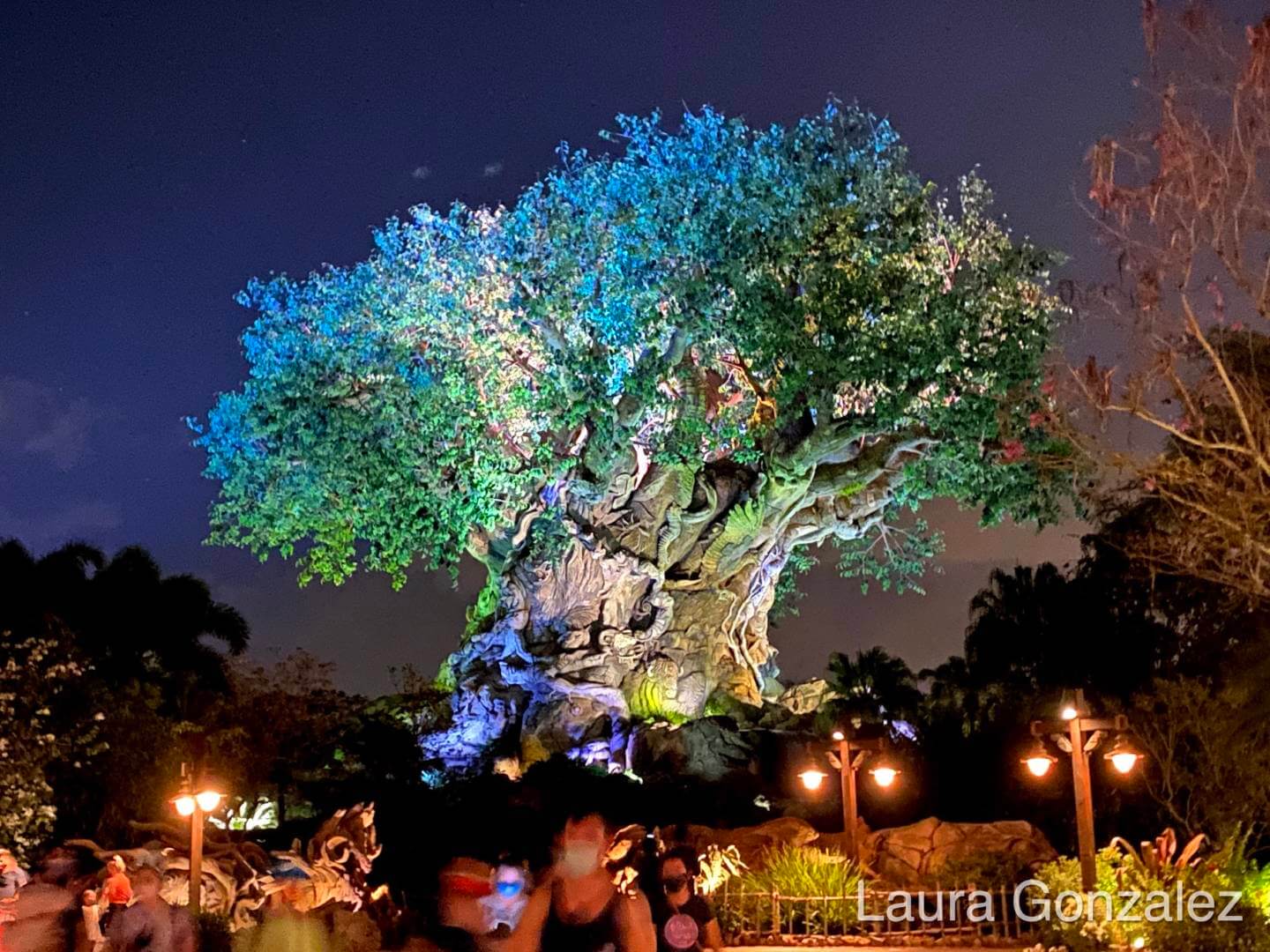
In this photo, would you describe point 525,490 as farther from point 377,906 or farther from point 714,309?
point 377,906

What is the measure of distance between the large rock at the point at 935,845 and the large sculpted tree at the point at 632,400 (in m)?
7.32

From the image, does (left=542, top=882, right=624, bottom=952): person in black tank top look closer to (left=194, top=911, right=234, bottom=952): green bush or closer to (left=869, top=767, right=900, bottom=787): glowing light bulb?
(left=194, top=911, right=234, bottom=952): green bush

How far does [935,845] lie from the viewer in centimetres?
1923

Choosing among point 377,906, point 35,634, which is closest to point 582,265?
point 35,634

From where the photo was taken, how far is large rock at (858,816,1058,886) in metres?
18.6

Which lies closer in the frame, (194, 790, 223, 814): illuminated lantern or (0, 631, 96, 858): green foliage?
(194, 790, 223, 814): illuminated lantern

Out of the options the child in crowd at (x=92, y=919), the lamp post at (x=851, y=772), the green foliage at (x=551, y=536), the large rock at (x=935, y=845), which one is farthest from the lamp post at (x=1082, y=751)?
the green foliage at (x=551, y=536)

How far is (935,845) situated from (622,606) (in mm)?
11415

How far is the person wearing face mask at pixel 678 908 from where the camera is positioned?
645 centimetres

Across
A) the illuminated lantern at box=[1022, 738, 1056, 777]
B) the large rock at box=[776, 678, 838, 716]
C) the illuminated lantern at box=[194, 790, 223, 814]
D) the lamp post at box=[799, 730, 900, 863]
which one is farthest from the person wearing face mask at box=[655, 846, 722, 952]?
the large rock at box=[776, 678, 838, 716]

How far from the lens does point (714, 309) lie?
83.9 ft

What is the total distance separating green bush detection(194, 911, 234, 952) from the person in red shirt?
1.10m

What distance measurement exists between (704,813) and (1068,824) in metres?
6.86

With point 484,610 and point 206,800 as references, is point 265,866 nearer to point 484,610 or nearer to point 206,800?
point 206,800
